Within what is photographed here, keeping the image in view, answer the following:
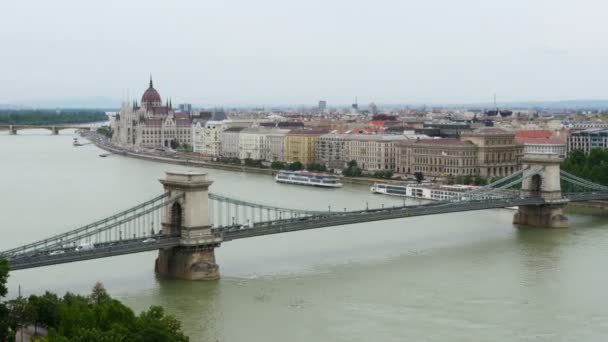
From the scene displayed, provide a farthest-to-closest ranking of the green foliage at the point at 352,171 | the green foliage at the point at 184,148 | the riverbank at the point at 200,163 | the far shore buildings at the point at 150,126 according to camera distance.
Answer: the far shore buildings at the point at 150,126
the green foliage at the point at 184,148
the green foliage at the point at 352,171
the riverbank at the point at 200,163

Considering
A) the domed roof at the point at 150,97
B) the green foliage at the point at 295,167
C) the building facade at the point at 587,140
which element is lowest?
the green foliage at the point at 295,167

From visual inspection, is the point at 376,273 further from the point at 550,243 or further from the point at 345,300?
the point at 550,243

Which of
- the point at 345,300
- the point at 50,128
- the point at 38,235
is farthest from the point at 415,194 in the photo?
the point at 50,128

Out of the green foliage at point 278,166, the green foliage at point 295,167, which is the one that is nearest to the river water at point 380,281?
the green foliage at point 295,167

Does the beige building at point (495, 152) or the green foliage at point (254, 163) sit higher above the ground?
the beige building at point (495, 152)

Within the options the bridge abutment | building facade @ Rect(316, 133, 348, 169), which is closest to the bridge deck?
the bridge abutment

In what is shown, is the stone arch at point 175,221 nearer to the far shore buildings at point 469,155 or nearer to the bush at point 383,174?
the bush at point 383,174
